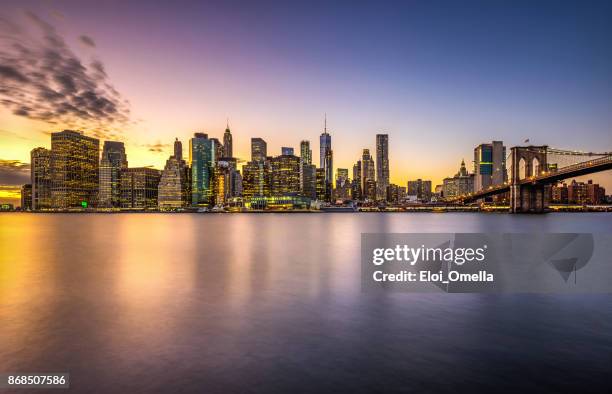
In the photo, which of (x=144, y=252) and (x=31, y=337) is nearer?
(x=31, y=337)

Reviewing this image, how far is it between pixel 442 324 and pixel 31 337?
14.8 metres

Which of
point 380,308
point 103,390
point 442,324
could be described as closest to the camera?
point 103,390

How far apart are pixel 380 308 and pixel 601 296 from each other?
1150cm

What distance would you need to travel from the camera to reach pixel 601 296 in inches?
734

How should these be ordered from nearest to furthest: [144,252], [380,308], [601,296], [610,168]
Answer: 1. [380,308]
2. [601,296]
3. [144,252]
4. [610,168]

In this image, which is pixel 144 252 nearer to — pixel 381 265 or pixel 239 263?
pixel 239 263

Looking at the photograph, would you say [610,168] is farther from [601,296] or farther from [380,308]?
[380,308]

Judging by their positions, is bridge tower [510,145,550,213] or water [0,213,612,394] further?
bridge tower [510,145,550,213]

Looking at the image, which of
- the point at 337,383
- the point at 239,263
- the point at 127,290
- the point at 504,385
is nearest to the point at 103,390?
the point at 337,383

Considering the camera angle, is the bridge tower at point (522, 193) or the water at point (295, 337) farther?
the bridge tower at point (522, 193)

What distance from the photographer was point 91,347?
39.3ft

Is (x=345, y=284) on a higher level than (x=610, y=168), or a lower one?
lower

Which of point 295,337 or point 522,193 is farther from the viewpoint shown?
point 522,193

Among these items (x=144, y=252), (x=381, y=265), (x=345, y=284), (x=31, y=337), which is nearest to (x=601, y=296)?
(x=345, y=284)
